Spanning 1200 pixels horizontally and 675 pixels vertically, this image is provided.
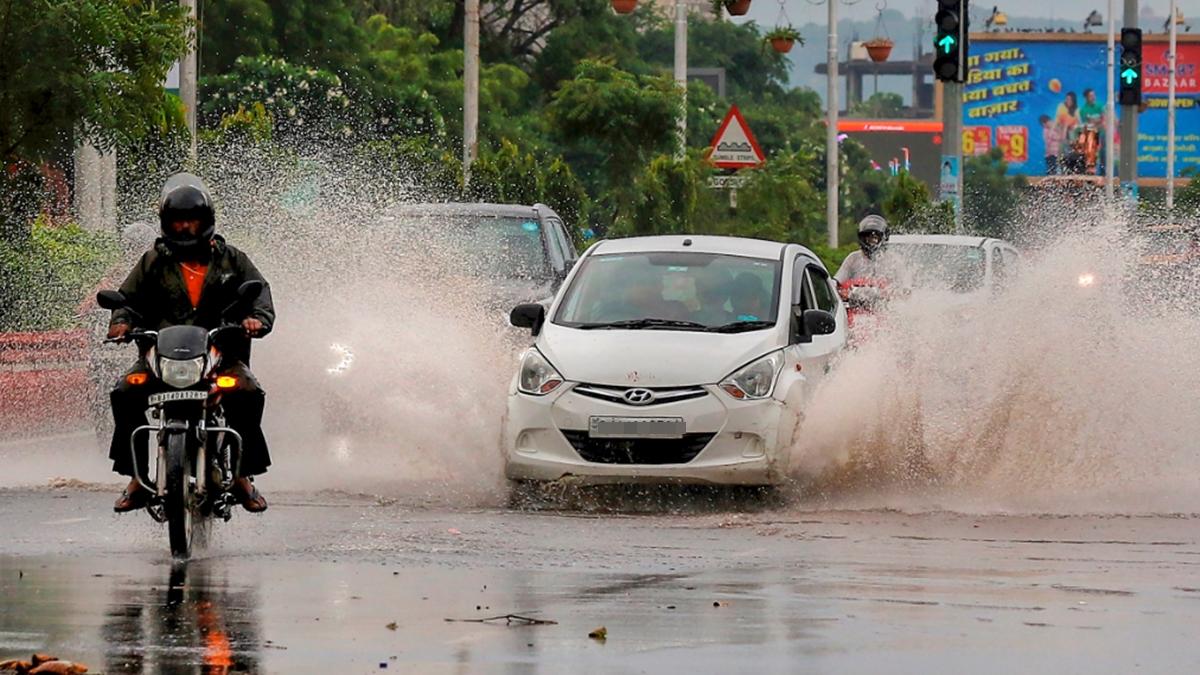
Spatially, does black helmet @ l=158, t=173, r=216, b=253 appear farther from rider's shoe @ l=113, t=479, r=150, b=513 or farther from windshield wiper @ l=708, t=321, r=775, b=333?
windshield wiper @ l=708, t=321, r=775, b=333

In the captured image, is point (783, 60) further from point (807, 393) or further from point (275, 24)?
point (807, 393)

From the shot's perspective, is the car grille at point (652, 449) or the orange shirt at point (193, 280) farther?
the car grille at point (652, 449)

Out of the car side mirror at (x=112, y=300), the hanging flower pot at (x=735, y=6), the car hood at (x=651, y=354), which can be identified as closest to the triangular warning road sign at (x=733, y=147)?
the hanging flower pot at (x=735, y=6)

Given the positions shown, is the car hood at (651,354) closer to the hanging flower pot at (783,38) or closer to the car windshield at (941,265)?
the car windshield at (941,265)

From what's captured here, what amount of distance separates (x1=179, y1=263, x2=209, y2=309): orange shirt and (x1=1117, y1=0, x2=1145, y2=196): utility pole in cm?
3319

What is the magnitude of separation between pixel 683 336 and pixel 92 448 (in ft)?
18.4

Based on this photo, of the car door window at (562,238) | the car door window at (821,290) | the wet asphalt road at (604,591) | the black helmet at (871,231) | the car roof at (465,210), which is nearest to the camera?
the wet asphalt road at (604,591)

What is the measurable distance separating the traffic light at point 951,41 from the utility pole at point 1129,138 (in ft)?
45.6

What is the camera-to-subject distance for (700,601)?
9578 mm

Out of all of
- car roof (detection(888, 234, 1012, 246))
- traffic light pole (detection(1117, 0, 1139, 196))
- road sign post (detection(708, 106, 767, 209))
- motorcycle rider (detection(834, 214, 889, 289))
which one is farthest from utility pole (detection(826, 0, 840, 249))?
motorcycle rider (detection(834, 214, 889, 289))

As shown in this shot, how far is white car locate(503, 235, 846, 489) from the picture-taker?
1401cm

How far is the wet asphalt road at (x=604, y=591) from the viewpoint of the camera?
820 cm

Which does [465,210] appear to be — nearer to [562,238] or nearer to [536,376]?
[562,238]

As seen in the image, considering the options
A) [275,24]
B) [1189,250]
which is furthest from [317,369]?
[275,24]
